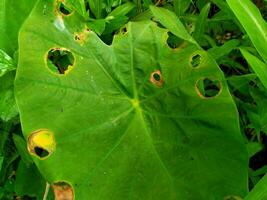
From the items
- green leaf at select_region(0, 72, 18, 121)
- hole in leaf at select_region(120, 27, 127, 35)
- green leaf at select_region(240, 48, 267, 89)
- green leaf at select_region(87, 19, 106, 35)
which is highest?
green leaf at select_region(87, 19, 106, 35)

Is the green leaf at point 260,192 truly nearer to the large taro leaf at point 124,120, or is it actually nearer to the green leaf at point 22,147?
the large taro leaf at point 124,120

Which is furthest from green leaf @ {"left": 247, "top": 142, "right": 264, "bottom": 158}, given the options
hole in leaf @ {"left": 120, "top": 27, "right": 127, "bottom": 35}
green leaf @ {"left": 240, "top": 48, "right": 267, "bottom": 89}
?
hole in leaf @ {"left": 120, "top": 27, "right": 127, "bottom": 35}

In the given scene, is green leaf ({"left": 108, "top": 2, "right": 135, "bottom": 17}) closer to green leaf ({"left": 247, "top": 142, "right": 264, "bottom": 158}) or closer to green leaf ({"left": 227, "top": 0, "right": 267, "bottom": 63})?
green leaf ({"left": 227, "top": 0, "right": 267, "bottom": 63})

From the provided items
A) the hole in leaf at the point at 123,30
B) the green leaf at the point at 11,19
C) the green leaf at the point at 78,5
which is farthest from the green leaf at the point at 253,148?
the green leaf at the point at 11,19

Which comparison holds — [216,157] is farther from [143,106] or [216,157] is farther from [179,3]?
[179,3]

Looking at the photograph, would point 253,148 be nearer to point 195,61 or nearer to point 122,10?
point 195,61

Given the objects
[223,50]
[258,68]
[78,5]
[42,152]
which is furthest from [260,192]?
[78,5]

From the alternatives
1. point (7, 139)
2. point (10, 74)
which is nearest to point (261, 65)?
point (10, 74)
